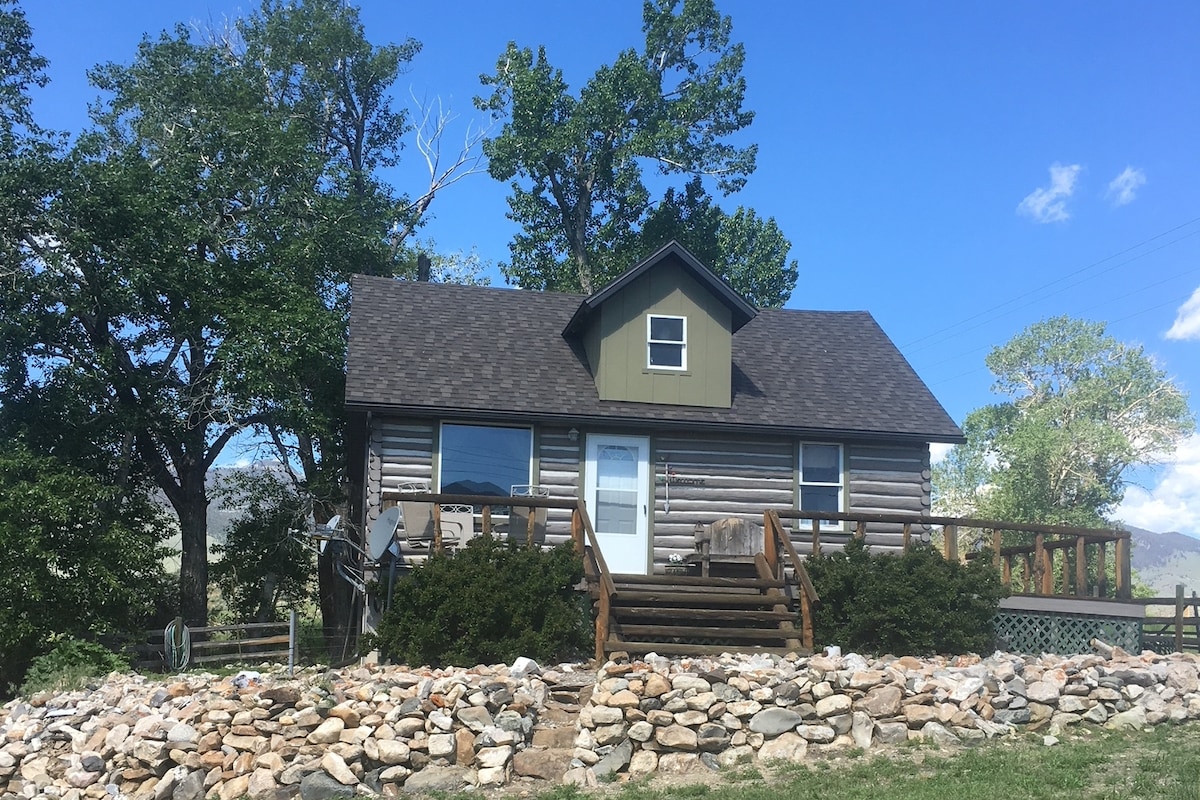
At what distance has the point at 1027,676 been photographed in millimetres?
10836

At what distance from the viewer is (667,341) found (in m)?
16.5

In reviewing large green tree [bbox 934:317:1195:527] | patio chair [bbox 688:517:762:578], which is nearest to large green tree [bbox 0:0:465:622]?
patio chair [bbox 688:517:762:578]

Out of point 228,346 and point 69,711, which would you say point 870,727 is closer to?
point 69,711

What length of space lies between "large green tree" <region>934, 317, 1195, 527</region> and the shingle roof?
64.1 ft

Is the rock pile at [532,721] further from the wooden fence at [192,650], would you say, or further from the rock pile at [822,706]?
the wooden fence at [192,650]

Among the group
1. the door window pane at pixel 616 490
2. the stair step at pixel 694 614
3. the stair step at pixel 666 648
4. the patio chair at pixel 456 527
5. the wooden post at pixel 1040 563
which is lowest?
the stair step at pixel 666 648

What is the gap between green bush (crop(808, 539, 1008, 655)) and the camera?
41.8ft

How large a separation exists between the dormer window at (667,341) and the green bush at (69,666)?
8.45 metres

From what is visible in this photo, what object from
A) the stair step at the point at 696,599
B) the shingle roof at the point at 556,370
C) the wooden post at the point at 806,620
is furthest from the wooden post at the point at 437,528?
the wooden post at the point at 806,620

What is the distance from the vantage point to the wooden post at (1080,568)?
47.2 ft

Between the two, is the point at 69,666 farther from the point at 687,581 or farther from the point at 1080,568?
the point at 1080,568

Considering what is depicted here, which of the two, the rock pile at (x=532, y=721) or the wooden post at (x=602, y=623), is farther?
the wooden post at (x=602, y=623)

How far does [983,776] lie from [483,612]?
542 centimetres

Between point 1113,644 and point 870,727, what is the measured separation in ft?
18.9
